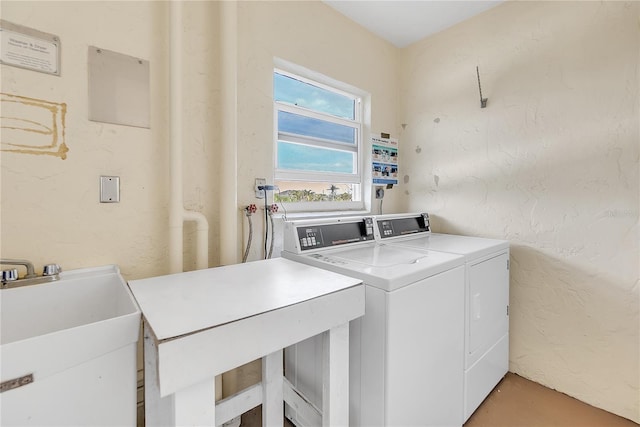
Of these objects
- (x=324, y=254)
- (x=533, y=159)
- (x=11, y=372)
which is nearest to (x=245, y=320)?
(x=11, y=372)

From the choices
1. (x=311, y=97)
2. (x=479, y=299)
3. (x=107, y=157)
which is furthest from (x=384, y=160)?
(x=107, y=157)

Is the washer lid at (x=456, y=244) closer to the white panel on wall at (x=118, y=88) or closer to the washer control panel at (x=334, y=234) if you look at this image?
the washer control panel at (x=334, y=234)

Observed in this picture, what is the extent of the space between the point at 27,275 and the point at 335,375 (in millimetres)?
1201

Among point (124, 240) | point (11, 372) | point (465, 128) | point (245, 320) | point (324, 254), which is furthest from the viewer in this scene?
point (465, 128)

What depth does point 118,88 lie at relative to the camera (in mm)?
1227

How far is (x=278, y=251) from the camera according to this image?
1.79 metres

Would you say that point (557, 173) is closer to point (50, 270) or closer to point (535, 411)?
point (535, 411)

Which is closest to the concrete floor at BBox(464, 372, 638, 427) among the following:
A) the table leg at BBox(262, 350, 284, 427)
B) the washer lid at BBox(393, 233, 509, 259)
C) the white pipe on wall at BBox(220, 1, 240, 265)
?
the washer lid at BBox(393, 233, 509, 259)

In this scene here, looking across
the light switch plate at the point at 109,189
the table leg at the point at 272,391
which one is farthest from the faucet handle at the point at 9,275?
the table leg at the point at 272,391

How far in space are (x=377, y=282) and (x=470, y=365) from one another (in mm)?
910

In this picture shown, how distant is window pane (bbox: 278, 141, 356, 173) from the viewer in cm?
198

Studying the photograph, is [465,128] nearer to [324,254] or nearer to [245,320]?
[324,254]

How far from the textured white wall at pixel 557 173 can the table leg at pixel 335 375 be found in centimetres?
155

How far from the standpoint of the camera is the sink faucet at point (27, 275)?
0.97 m
